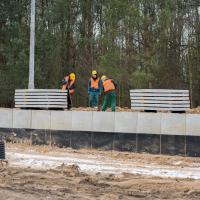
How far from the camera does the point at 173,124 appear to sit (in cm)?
1441

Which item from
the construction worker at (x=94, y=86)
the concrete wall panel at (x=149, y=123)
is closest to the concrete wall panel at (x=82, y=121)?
the concrete wall panel at (x=149, y=123)

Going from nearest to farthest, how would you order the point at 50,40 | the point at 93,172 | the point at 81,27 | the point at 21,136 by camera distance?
the point at 93,172 < the point at 21,136 < the point at 50,40 < the point at 81,27

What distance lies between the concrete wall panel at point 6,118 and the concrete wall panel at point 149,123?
4592 millimetres

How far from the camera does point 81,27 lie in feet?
117

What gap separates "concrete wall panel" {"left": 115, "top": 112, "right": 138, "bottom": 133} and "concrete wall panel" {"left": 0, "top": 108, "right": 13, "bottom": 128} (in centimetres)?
386

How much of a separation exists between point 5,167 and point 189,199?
5006mm

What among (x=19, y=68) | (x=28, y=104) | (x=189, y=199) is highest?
(x=19, y=68)

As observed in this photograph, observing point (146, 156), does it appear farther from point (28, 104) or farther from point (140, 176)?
point (28, 104)

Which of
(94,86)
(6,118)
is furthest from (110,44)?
(6,118)

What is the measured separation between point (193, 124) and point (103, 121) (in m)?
2.69

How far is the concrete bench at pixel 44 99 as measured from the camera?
17203 millimetres

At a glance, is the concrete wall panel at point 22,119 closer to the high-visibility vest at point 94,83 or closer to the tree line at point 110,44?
the high-visibility vest at point 94,83

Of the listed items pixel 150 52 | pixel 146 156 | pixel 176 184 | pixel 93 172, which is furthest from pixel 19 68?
pixel 176 184

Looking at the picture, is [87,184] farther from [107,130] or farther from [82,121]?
[82,121]
